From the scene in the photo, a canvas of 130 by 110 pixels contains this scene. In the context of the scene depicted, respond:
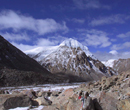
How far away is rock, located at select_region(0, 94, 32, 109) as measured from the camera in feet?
26.7

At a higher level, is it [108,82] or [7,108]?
[108,82]

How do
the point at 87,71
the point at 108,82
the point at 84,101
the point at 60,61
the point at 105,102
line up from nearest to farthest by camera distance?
the point at 84,101 < the point at 105,102 < the point at 108,82 < the point at 87,71 < the point at 60,61

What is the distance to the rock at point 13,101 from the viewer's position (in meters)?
8.12

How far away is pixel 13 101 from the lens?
848 cm

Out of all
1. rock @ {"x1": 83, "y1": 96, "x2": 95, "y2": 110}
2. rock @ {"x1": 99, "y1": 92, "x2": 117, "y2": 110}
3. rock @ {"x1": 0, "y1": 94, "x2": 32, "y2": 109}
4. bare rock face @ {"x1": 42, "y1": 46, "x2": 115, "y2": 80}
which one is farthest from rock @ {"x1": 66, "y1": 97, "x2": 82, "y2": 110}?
bare rock face @ {"x1": 42, "y1": 46, "x2": 115, "y2": 80}

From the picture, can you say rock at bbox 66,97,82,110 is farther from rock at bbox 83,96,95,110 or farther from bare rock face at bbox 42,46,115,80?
bare rock face at bbox 42,46,115,80

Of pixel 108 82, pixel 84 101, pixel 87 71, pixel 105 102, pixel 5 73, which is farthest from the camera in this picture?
pixel 87 71

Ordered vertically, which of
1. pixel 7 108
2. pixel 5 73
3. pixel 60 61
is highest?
pixel 60 61

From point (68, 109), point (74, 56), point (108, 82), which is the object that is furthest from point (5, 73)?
point (74, 56)

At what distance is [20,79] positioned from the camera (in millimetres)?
48750

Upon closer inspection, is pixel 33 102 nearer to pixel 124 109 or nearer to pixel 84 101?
pixel 84 101

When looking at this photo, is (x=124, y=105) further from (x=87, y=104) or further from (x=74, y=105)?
(x=74, y=105)

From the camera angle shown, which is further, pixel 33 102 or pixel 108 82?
pixel 108 82

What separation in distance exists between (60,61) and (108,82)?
142796 mm
